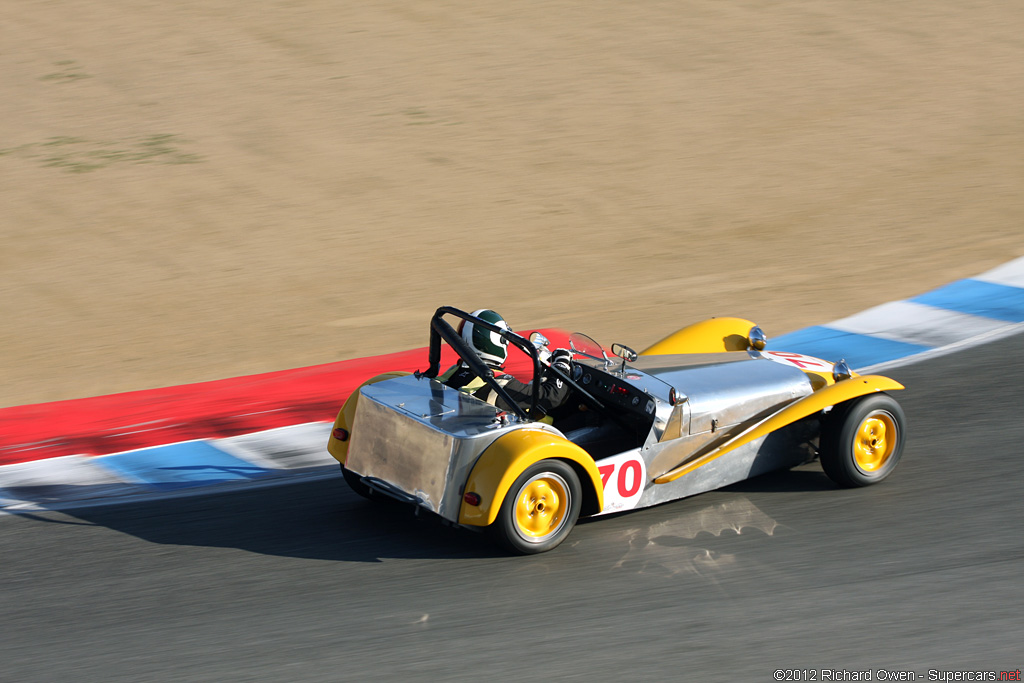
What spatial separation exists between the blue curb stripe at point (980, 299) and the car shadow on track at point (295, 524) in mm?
5571

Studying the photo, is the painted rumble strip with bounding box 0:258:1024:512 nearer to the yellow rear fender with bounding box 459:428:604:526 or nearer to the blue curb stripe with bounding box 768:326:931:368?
the blue curb stripe with bounding box 768:326:931:368

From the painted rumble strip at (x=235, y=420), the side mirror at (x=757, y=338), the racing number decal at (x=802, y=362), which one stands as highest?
the side mirror at (x=757, y=338)

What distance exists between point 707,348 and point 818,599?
2418mm

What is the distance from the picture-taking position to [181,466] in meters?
6.65

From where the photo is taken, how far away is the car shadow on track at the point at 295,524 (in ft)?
17.6

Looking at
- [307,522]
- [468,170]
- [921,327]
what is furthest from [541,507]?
[468,170]

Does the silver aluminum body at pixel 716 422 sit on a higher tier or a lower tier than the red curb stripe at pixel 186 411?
higher

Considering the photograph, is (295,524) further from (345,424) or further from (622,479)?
(622,479)

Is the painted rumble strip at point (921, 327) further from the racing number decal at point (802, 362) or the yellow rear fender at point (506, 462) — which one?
the yellow rear fender at point (506, 462)

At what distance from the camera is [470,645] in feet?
14.5

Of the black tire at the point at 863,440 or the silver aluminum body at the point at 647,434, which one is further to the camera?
the black tire at the point at 863,440

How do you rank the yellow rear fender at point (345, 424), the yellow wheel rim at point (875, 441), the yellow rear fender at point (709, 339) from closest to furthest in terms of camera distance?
1. the yellow wheel rim at point (875, 441)
2. the yellow rear fender at point (345, 424)
3. the yellow rear fender at point (709, 339)

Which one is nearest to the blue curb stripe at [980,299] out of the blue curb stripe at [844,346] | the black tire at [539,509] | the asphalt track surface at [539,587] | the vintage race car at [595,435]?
the blue curb stripe at [844,346]

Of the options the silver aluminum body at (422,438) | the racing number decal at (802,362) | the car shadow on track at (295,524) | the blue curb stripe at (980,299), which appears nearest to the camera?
the silver aluminum body at (422,438)
